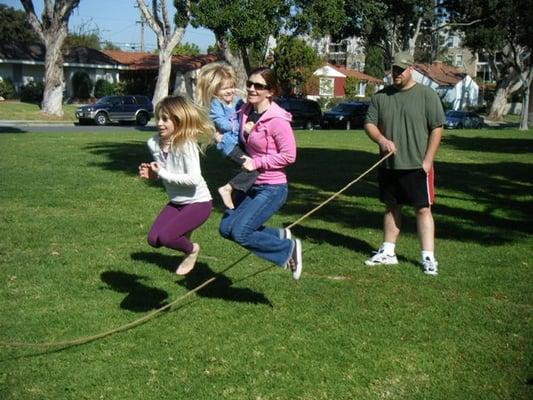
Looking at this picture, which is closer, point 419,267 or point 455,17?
point 419,267

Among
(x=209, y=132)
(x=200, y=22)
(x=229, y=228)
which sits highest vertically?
(x=200, y=22)

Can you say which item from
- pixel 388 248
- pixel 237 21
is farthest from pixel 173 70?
pixel 388 248

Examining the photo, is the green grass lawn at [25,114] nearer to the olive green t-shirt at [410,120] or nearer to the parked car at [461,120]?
the parked car at [461,120]

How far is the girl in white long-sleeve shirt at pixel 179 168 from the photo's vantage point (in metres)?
5.17

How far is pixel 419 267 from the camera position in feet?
22.7

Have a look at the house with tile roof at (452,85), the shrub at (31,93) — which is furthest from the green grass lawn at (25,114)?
the house with tile roof at (452,85)

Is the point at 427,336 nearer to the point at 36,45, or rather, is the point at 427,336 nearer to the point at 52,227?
the point at 52,227

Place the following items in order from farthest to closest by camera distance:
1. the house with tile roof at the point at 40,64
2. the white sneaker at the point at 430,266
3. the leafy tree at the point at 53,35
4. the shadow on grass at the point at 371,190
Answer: the house with tile roof at the point at 40,64, the leafy tree at the point at 53,35, the shadow on grass at the point at 371,190, the white sneaker at the point at 430,266

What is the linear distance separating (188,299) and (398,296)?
5.86 feet

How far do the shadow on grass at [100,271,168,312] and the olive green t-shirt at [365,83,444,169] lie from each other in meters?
2.57

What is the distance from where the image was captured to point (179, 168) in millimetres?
5270

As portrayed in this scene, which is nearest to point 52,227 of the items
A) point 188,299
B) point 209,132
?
point 188,299

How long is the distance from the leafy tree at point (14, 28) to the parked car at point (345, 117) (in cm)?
3359

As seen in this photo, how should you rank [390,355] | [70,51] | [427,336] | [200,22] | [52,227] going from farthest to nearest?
[70,51], [200,22], [52,227], [427,336], [390,355]
